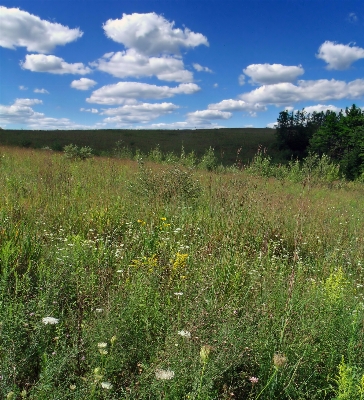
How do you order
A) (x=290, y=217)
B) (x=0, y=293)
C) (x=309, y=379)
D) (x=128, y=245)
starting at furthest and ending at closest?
(x=290, y=217), (x=128, y=245), (x=0, y=293), (x=309, y=379)

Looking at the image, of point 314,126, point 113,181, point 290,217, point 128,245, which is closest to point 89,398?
point 128,245

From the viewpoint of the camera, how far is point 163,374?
154cm

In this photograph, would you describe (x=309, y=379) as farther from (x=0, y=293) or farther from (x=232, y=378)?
(x=0, y=293)

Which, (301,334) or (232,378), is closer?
(232,378)

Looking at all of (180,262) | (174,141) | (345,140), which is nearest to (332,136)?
(345,140)

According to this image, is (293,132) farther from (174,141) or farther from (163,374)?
(163,374)

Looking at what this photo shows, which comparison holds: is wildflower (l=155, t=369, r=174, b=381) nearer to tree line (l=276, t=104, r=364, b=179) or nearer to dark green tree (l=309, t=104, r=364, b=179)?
tree line (l=276, t=104, r=364, b=179)

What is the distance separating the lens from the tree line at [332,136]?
105ft

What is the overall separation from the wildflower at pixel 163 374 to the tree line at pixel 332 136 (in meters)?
23.8

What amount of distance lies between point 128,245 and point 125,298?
5.44 ft

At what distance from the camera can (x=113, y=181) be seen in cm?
786

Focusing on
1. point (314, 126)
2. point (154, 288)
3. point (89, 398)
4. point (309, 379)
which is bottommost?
point (309, 379)

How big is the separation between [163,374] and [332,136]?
4077cm

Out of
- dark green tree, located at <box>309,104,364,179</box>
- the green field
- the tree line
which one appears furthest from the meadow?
the green field
